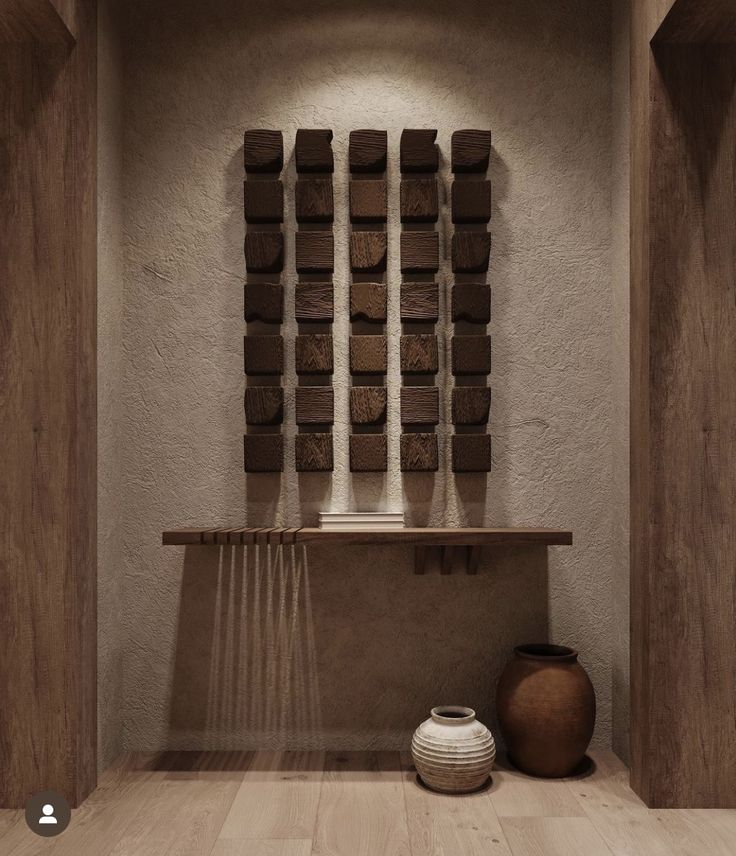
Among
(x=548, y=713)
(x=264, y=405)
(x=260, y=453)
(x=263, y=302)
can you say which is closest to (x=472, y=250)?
(x=263, y=302)

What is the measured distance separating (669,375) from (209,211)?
157cm

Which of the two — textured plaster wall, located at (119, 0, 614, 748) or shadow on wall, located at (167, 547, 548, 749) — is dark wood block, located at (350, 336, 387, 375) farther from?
shadow on wall, located at (167, 547, 548, 749)


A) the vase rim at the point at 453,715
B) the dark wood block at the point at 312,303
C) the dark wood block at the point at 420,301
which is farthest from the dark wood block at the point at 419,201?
the vase rim at the point at 453,715

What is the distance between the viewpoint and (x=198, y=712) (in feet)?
9.28

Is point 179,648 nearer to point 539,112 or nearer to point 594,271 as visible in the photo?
point 594,271

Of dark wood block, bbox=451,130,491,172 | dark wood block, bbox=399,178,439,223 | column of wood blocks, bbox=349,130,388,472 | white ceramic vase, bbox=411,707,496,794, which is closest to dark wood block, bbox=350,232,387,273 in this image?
column of wood blocks, bbox=349,130,388,472

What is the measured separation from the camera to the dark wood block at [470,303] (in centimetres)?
280

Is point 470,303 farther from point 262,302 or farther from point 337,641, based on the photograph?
point 337,641

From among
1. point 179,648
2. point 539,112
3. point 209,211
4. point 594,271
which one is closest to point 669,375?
point 594,271

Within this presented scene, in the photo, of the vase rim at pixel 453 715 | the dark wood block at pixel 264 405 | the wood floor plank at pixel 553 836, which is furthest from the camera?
the dark wood block at pixel 264 405

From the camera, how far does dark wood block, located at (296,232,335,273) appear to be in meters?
2.83

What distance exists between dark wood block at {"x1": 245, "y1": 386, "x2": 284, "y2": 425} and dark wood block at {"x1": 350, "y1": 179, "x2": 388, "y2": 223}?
0.65 metres

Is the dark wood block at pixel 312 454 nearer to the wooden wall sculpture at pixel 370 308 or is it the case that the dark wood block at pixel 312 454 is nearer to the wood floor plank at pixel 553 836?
the wooden wall sculpture at pixel 370 308

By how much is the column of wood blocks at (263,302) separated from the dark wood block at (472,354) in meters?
0.58
